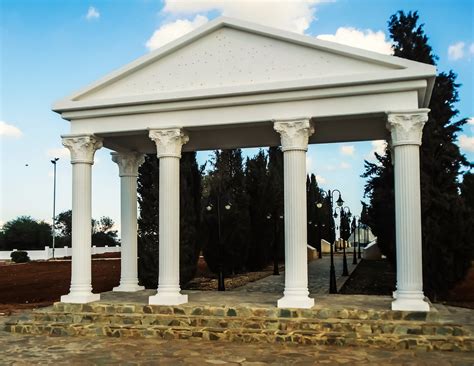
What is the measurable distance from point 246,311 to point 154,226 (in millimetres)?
10478

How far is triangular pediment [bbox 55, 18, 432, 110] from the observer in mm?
12367

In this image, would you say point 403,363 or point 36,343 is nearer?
point 403,363

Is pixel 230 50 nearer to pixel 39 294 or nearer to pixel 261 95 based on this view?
pixel 261 95

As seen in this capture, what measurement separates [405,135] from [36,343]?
31.2ft

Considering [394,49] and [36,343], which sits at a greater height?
[394,49]

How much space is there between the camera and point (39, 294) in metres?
23.2

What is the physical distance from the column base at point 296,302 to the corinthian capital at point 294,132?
11.4 ft

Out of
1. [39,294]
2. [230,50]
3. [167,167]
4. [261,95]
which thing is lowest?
[39,294]

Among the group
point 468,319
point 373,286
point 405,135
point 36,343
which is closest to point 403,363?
point 468,319

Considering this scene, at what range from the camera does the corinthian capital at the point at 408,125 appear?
11.9m

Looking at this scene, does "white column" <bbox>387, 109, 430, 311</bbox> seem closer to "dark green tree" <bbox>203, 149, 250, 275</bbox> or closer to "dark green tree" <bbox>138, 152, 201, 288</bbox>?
"dark green tree" <bbox>138, 152, 201, 288</bbox>

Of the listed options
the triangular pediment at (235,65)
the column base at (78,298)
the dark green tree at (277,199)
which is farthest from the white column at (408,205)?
the dark green tree at (277,199)

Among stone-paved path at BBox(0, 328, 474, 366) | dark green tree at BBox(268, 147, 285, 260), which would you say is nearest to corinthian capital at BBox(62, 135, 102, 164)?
stone-paved path at BBox(0, 328, 474, 366)

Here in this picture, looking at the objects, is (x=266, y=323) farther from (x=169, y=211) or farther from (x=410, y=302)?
(x=169, y=211)
